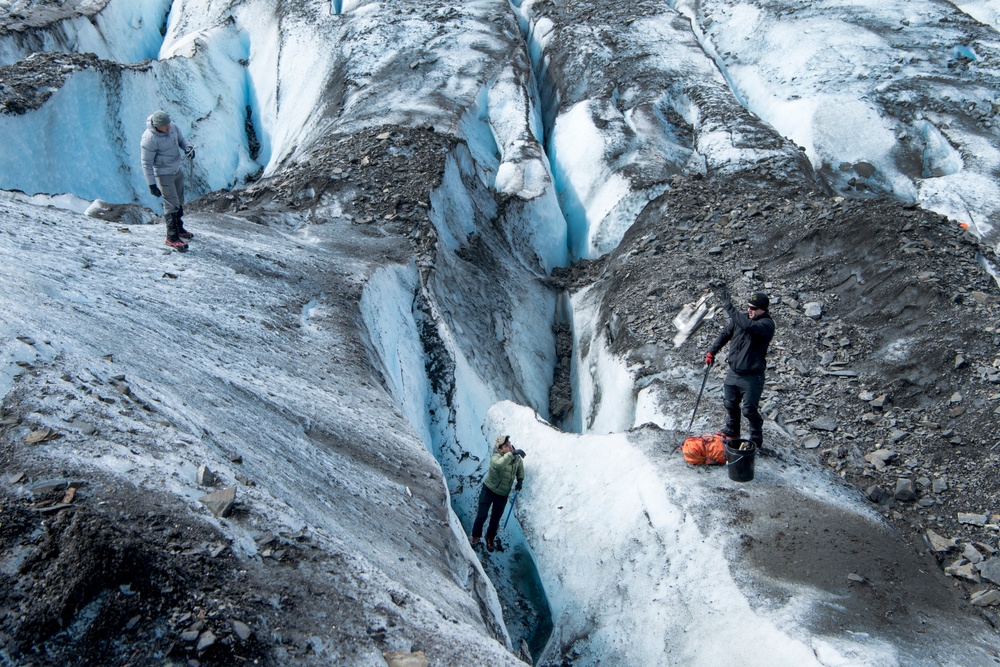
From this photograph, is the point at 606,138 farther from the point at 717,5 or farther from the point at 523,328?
the point at 717,5

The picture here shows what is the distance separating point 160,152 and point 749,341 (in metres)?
7.42

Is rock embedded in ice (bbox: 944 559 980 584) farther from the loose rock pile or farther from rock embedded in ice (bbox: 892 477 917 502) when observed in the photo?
rock embedded in ice (bbox: 892 477 917 502)

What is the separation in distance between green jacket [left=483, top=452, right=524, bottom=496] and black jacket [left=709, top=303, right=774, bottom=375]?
112 inches

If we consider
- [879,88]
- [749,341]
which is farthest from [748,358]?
[879,88]

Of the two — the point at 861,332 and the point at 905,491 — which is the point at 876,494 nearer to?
the point at 905,491

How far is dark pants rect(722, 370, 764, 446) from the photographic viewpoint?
733 cm

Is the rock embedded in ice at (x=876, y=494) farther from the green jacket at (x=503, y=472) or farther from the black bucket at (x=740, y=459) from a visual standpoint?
the green jacket at (x=503, y=472)

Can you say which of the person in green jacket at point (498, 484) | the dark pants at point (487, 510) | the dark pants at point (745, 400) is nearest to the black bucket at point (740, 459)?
the dark pants at point (745, 400)

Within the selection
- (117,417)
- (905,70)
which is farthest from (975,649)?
(905,70)

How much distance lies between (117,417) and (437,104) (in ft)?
42.1

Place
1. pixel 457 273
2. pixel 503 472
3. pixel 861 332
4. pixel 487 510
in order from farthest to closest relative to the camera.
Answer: pixel 457 273
pixel 861 332
pixel 487 510
pixel 503 472

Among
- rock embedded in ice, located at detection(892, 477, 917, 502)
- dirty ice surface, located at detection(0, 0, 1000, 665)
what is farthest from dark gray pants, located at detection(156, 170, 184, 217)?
rock embedded in ice, located at detection(892, 477, 917, 502)

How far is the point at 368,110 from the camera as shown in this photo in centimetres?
1647

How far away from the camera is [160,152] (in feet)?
29.9
